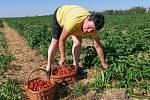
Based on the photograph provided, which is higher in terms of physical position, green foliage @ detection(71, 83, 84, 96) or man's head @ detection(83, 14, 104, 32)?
man's head @ detection(83, 14, 104, 32)

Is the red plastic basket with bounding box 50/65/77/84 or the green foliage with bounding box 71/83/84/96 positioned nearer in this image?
the green foliage with bounding box 71/83/84/96

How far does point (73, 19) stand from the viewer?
18.9 feet

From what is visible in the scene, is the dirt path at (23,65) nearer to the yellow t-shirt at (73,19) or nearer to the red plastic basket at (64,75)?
the red plastic basket at (64,75)

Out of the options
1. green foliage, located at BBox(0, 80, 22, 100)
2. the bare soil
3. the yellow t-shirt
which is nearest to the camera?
the yellow t-shirt

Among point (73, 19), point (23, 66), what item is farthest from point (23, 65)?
point (73, 19)

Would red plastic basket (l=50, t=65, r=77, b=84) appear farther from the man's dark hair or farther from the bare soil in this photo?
the man's dark hair

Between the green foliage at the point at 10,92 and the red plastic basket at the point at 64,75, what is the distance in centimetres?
68

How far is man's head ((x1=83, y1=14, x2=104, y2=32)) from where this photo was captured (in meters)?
5.55

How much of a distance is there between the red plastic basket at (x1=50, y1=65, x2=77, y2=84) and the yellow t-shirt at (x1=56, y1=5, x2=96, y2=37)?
0.79 meters

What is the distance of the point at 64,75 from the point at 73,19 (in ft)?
3.72

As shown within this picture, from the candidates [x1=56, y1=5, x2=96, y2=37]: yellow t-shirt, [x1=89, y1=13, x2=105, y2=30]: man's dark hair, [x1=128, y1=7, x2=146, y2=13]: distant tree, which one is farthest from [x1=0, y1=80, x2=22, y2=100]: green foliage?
[x1=128, y1=7, x2=146, y2=13]: distant tree

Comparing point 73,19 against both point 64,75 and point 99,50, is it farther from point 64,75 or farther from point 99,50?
point 64,75

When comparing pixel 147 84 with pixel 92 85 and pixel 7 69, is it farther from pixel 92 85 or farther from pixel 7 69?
pixel 7 69

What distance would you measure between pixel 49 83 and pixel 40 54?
Answer: 4325mm
